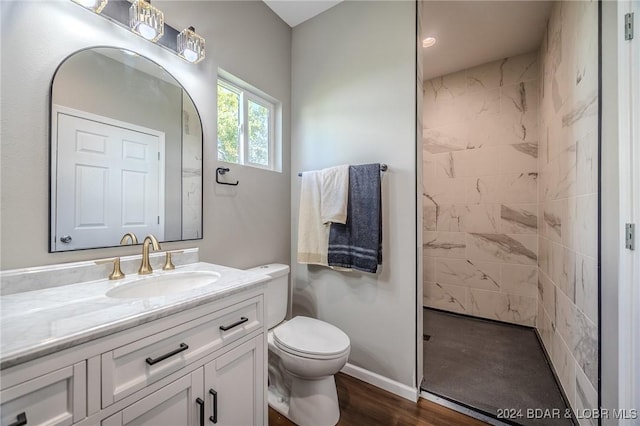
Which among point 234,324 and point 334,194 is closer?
point 234,324

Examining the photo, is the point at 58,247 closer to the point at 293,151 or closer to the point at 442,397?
the point at 293,151

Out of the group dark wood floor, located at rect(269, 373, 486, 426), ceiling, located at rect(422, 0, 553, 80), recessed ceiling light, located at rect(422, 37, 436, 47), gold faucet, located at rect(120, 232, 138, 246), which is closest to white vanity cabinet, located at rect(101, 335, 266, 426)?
dark wood floor, located at rect(269, 373, 486, 426)

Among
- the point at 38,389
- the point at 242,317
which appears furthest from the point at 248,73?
the point at 38,389

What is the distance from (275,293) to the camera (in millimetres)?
1663

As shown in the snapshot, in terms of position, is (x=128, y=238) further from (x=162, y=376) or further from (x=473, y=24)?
(x=473, y=24)

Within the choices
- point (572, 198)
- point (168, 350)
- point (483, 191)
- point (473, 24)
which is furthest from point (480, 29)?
point (168, 350)

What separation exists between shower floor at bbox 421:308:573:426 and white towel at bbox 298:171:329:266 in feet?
3.64

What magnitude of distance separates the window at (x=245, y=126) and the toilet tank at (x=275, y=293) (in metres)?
0.78

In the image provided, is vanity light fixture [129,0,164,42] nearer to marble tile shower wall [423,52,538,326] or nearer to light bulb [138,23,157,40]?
light bulb [138,23,157,40]

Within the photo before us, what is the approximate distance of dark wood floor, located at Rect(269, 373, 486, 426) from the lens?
4.45 ft

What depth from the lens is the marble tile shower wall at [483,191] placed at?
2406 millimetres

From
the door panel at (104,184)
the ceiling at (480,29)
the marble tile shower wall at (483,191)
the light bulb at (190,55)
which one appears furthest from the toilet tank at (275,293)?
the ceiling at (480,29)

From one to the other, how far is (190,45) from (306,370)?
1.81 meters

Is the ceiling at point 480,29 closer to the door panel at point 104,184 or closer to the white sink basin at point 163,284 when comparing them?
the door panel at point 104,184
